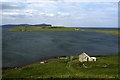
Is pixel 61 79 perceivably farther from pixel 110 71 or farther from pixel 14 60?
pixel 14 60

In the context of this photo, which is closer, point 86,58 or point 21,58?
point 86,58

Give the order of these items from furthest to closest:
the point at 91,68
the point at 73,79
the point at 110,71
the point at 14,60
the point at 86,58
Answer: the point at 14,60, the point at 86,58, the point at 91,68, the point at 110,71, the point at 73,79

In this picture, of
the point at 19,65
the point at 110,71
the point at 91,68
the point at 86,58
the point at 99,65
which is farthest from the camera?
the point at 19,65

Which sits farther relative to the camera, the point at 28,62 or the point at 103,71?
the point at 28,62

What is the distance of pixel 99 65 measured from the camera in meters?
52.4

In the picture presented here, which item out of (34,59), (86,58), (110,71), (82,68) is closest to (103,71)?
(110,71)

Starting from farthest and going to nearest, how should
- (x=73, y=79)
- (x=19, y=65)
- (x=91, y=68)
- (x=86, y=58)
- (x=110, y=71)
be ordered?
(x=19, y=65), (x=86, y=58), (x=91, y=68), (x=110, y=71), (x=73, y=79)

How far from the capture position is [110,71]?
45000mm

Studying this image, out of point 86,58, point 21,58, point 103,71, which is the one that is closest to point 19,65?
point 21,58

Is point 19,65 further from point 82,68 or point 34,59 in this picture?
point 82,68

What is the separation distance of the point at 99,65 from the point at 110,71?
7464mm

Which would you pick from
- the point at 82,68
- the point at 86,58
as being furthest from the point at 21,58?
the point at 82,68

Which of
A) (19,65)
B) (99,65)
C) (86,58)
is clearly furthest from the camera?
(19,65)

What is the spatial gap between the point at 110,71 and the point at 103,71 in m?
1.32
